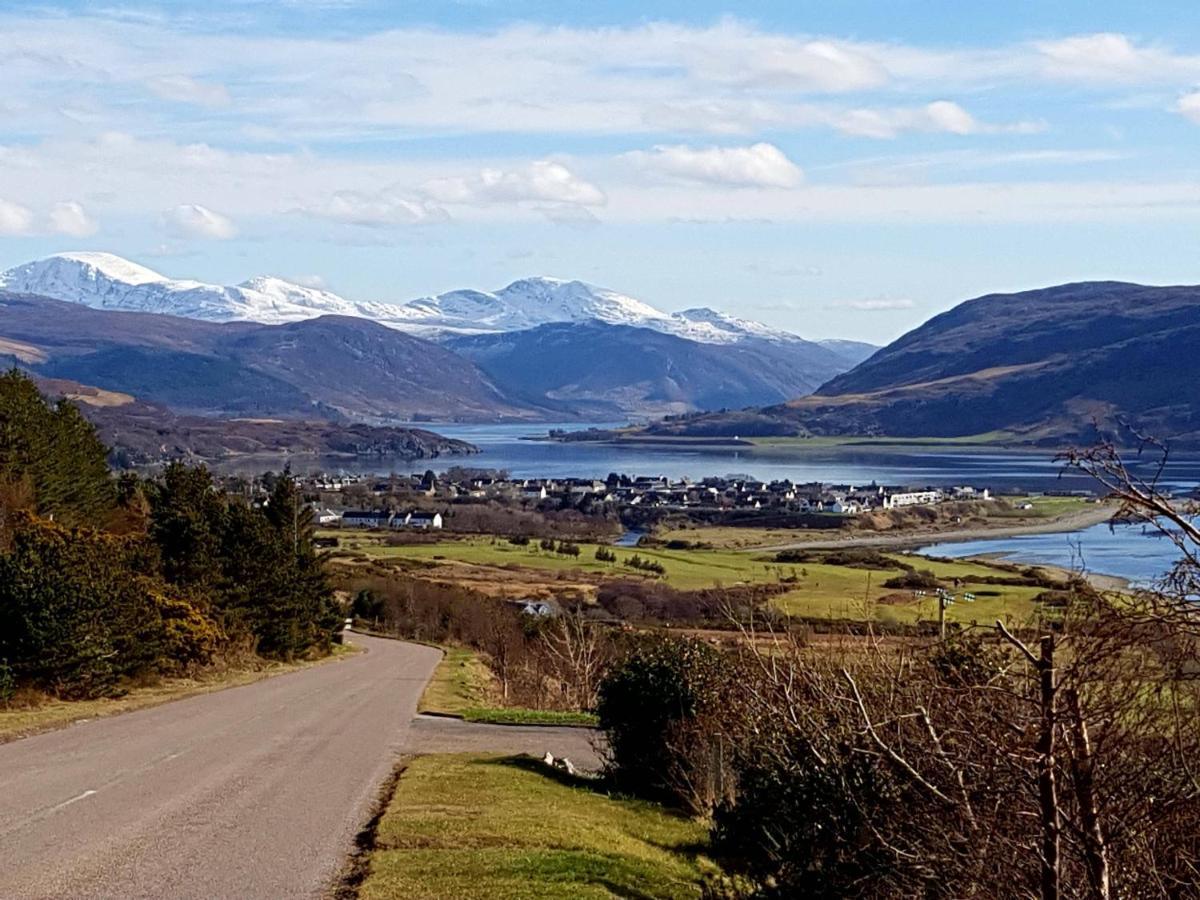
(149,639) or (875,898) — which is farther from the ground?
(875,898)

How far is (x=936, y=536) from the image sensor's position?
9156cm

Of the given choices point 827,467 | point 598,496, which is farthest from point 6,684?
point 827,467

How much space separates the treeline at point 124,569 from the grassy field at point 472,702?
4333 mm

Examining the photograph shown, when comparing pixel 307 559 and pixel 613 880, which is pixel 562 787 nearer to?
pixel 613 880

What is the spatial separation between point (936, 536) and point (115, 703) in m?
75.1

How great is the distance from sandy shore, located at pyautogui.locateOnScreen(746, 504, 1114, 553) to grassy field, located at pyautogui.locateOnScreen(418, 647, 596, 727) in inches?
1857

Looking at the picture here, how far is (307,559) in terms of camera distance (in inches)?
1511

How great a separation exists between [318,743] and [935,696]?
1379 cm

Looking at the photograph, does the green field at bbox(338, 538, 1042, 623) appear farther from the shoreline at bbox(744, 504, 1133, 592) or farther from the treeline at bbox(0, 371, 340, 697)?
the treeline at bbox(0, 371, 340, 697)

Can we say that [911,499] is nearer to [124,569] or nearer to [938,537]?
[938,537]

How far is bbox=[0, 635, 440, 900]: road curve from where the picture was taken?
9.82m

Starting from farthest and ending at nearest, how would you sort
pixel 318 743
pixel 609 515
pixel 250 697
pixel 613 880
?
pixel 609 515 < pixel 250 697 < pixel 318 743 < pixel 613 880

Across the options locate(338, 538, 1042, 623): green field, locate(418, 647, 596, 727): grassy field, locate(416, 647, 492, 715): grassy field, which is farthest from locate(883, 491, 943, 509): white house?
locate(418, 647, 596, 727): grassy field

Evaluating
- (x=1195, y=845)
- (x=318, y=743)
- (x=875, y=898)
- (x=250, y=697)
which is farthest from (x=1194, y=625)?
(x=250, y=697)
